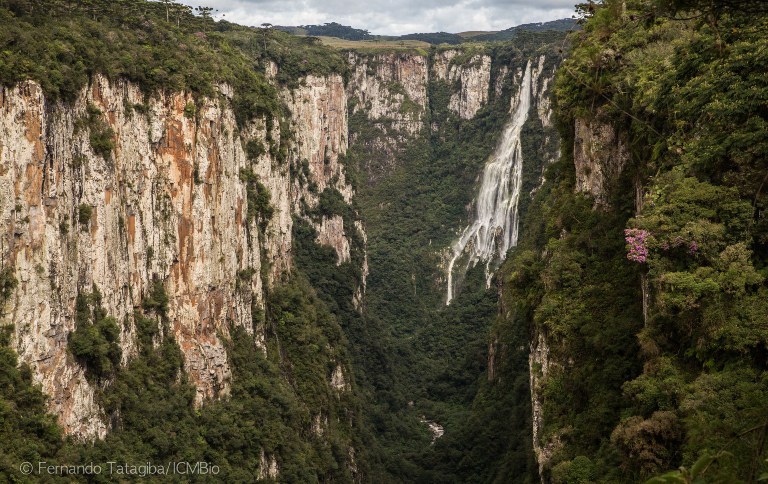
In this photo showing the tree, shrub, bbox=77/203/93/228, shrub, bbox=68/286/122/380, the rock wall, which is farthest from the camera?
the tree

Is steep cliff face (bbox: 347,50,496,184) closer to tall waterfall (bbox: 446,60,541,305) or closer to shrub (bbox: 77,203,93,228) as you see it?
tall waterfall (bbox: 446,60,541,305)

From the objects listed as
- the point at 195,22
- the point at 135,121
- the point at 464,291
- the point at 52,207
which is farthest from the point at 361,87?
the point at 52,207

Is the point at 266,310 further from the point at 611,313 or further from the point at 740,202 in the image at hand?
the point at 740,202

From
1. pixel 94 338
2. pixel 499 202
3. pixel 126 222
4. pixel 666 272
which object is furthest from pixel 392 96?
pixel 666 272

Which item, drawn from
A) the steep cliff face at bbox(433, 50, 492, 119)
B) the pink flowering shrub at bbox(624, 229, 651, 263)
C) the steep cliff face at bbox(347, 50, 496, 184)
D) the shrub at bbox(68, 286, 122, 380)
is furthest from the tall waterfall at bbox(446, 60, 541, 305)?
the pink flowering shrub at bbox(624, 229, 651, 263)

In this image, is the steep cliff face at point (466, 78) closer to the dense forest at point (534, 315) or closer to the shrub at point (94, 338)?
the dense forest at point (534, 315)

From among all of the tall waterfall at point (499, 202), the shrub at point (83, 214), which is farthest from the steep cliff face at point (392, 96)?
the shrub at point (83, 214)
